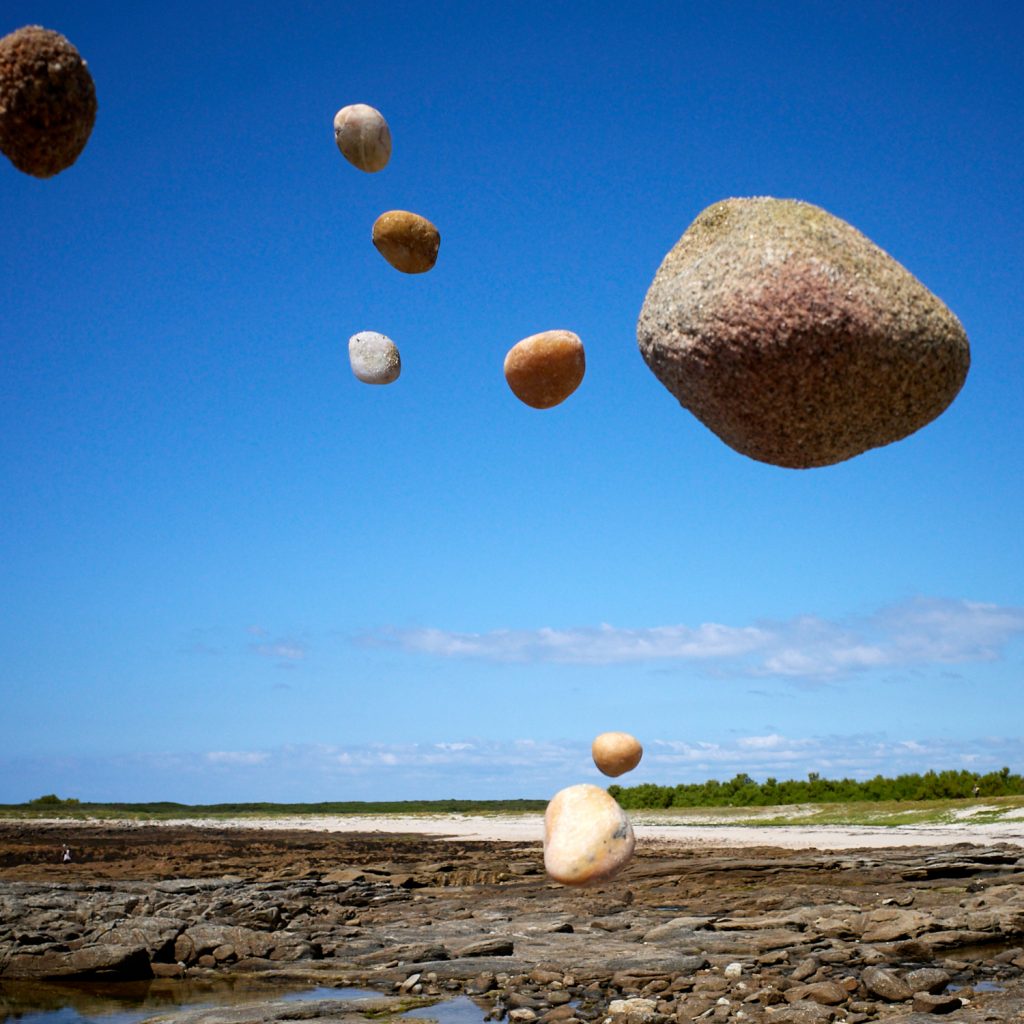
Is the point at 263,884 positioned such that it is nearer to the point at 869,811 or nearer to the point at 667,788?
the point at 869,811

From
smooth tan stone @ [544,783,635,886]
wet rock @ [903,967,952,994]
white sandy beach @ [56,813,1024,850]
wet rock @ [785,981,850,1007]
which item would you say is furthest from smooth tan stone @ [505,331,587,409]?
white sandy beach @ [56,813,1024,850]

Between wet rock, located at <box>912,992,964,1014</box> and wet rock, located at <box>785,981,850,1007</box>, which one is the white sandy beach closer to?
wet rock, located at <box>912,992,964,1014</box>

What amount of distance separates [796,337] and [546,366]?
1.28 metres

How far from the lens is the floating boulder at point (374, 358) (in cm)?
627

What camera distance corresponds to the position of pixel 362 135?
230 inches

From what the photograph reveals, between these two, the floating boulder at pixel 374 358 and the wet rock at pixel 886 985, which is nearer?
the floating boulder at pixel 374 358

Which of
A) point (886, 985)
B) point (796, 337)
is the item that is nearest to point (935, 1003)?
point (886, 985)

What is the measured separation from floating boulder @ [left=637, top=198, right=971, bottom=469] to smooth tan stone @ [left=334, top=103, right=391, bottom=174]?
78.0 inches

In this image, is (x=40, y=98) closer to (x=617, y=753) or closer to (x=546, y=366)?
(x=546, y=366)

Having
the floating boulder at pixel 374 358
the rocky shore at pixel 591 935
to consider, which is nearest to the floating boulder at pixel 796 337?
the floating boulder at pixel 374 358

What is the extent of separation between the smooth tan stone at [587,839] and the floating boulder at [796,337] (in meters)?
1.68

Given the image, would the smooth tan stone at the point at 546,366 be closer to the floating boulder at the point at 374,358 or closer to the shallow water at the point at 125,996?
the floating boulder at the point at 374,358

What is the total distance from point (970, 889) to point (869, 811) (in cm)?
1648

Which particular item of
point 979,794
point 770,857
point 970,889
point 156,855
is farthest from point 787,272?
point 979,794
